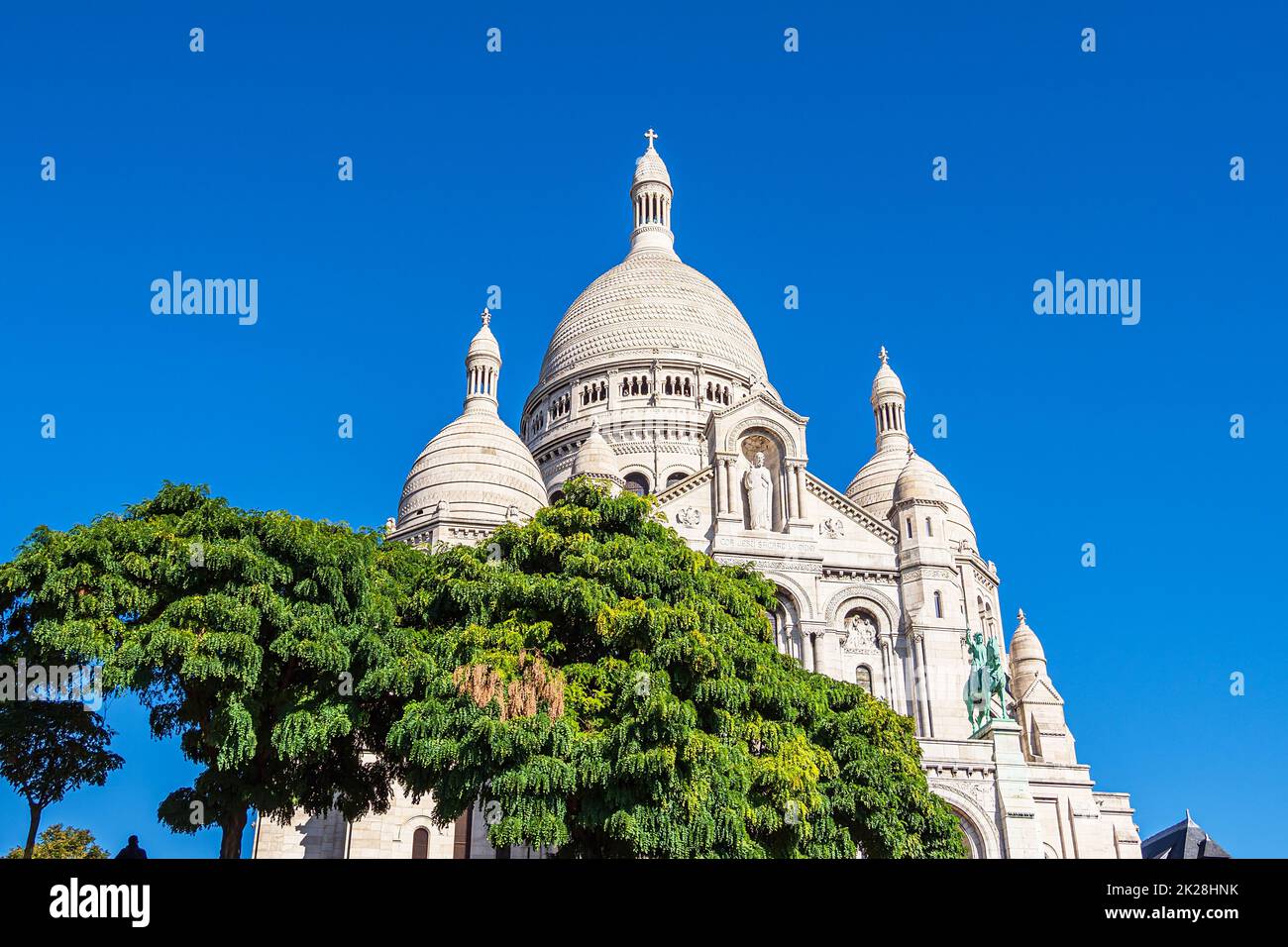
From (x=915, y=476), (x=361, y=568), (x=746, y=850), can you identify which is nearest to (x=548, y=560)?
(x=361, y=568)

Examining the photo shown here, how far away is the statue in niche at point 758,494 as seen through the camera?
43844 mm

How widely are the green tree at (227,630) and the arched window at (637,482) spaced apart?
3453 centimetres

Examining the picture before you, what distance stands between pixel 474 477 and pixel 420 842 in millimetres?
17618

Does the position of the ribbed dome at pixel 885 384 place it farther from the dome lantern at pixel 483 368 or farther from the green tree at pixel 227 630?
the green tree at pixel 227 630

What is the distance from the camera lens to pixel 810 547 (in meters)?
43.2

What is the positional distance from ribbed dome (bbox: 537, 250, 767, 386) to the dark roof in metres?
30.1

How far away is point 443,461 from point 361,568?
2552 cm

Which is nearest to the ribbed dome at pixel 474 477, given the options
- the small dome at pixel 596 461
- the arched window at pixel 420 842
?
the small dome at pixel 596 461

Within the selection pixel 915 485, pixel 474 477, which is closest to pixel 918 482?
pixel 915 485

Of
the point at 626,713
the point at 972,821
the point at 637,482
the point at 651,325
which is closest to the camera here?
the point at 626,713

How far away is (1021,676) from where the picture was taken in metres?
54.4

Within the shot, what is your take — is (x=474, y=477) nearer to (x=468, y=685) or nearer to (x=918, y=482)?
(x=918, y=482)
